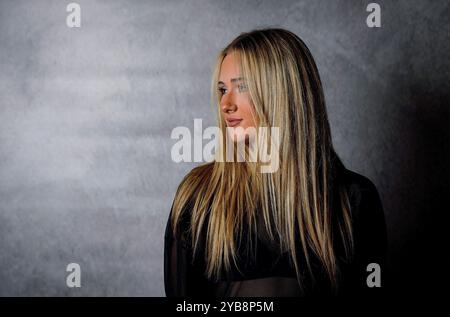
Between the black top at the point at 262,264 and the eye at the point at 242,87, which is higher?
the eye at the point at 242,87

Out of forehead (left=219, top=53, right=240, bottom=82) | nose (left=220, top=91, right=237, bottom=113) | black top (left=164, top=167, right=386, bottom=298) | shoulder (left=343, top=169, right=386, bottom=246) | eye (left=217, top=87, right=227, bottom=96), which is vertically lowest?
black top (left=164, top=167, right=386, bottom=298)

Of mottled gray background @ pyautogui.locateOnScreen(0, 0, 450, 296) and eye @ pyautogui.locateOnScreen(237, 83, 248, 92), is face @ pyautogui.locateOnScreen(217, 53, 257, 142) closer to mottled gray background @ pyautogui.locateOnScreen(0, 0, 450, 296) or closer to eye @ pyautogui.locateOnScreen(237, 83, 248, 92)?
eye @ pyautogui.locateOnScreen(237, 83, 248, 92)

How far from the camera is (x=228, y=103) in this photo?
1285 millimetres

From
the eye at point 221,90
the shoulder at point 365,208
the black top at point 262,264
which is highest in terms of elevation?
the eye at point 221,90

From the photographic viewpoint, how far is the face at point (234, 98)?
1.26 m

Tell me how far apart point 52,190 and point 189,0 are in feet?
2.38

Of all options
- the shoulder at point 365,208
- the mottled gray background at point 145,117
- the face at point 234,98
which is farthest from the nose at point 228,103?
the shoulder at point 365,208

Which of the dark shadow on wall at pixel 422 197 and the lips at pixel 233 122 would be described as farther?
the dark shadow on wall at pixel 422 197

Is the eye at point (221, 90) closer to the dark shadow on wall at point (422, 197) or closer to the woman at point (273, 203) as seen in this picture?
the woman at point (273, 203)

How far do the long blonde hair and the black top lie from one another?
0.02m

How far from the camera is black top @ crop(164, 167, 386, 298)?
4.06 feet

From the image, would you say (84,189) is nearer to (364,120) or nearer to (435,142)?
(364,120)

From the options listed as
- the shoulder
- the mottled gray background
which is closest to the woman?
the shoulder
